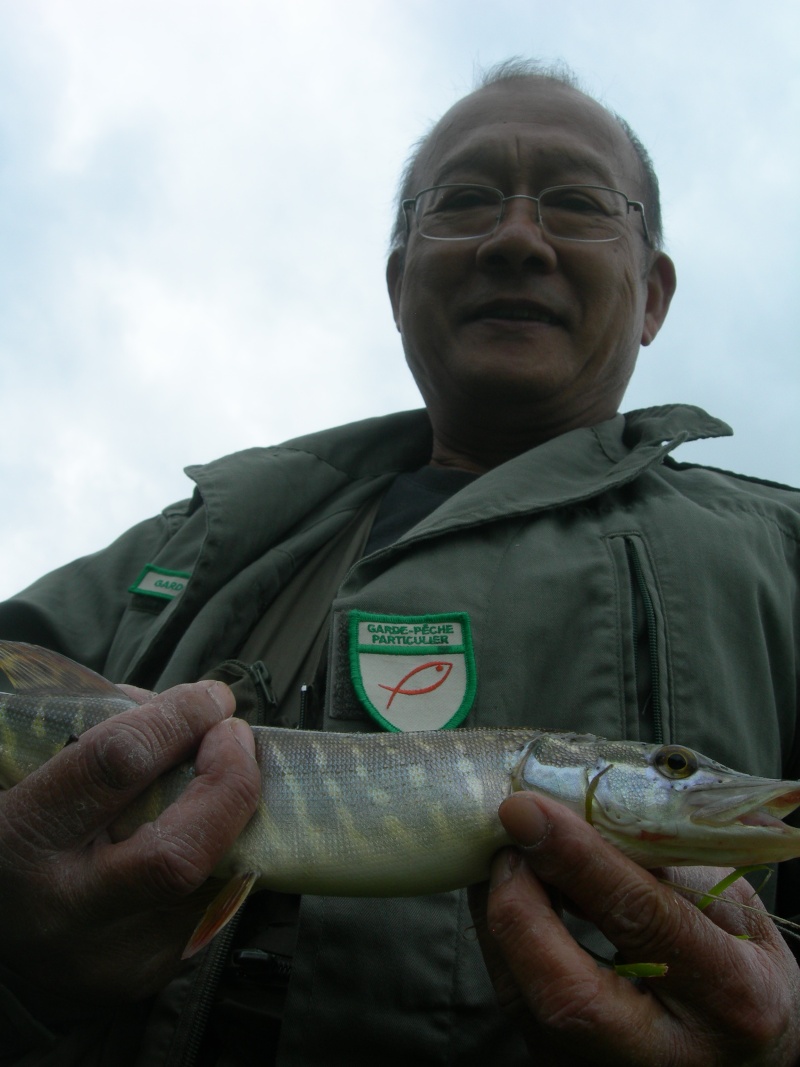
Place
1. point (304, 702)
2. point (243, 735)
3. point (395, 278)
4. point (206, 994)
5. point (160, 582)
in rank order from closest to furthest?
point (243, 735) → point (206, 994) → point (304, 702) → point (160, 582) → point (395, 278)

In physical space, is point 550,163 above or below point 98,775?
above

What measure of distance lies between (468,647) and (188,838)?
2.92ft

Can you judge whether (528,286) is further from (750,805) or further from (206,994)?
(206,994)

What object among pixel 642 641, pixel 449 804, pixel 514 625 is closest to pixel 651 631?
pixel 642 641

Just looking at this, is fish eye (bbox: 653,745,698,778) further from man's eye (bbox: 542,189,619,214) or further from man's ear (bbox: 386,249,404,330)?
man's ear (bbox: 386,249,404,330)

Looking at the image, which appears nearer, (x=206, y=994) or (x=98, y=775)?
(x=98, y=775)

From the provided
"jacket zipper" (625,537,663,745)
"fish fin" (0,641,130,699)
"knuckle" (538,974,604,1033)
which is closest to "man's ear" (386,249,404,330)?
"jacket zipper" (625,537,663,745)

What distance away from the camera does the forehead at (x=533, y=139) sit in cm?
345

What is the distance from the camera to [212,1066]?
2166 millimetres

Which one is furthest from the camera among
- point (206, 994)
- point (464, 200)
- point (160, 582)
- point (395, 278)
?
point (395, 278)

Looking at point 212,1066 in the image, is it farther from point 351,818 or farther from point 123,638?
point 123,638

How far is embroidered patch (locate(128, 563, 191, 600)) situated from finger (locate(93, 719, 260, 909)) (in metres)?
1.48

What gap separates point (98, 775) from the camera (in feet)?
5.79

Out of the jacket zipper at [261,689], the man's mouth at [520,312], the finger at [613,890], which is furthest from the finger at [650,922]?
the man's mouth at [520,312]
